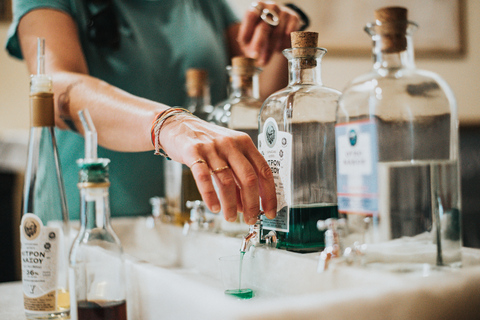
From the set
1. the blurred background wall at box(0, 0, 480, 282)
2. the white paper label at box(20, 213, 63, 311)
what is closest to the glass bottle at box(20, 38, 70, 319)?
the white paper label at box(20, 213, 63, 311)

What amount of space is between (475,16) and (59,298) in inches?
89.1

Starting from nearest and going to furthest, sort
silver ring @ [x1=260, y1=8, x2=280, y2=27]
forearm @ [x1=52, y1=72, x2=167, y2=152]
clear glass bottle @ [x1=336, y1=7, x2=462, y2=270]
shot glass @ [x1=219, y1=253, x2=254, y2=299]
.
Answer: clear glass bottle @ [x1=336, y1=7, x2=462, y2=270], shot glass @ [x1=219, y1=253, x2=254, y2=299], forearm @ [x1=52, y1=72, x2=167, y2=152], silver ring @ [x1=260, y1=8, x2=280, y2=27]

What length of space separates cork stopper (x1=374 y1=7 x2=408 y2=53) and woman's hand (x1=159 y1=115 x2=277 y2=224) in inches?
6.6

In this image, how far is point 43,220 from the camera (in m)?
0.59

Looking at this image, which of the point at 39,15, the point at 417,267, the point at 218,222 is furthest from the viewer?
the point at 39,15

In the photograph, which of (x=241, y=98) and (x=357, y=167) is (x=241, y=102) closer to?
(x=241, y=98)

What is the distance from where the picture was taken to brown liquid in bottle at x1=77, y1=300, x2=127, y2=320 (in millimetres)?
488

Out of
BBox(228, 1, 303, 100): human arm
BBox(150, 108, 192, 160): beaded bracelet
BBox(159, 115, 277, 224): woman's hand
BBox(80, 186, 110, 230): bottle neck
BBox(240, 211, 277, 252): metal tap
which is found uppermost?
BBox(228, 1, 303, 100): human arm

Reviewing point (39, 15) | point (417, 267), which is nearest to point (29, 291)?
point (417, 267)

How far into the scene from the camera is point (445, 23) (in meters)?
2.21

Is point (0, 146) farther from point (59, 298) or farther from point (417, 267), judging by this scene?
point (417, 267)

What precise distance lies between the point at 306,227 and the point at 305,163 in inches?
2.8

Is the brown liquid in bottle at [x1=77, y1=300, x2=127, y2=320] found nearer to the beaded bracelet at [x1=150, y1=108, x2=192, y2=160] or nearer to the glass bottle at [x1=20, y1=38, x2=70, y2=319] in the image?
the glass bottle at [x1=20, y1=38, x2=70, y2=319]

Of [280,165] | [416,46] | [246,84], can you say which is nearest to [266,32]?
[246,84]
